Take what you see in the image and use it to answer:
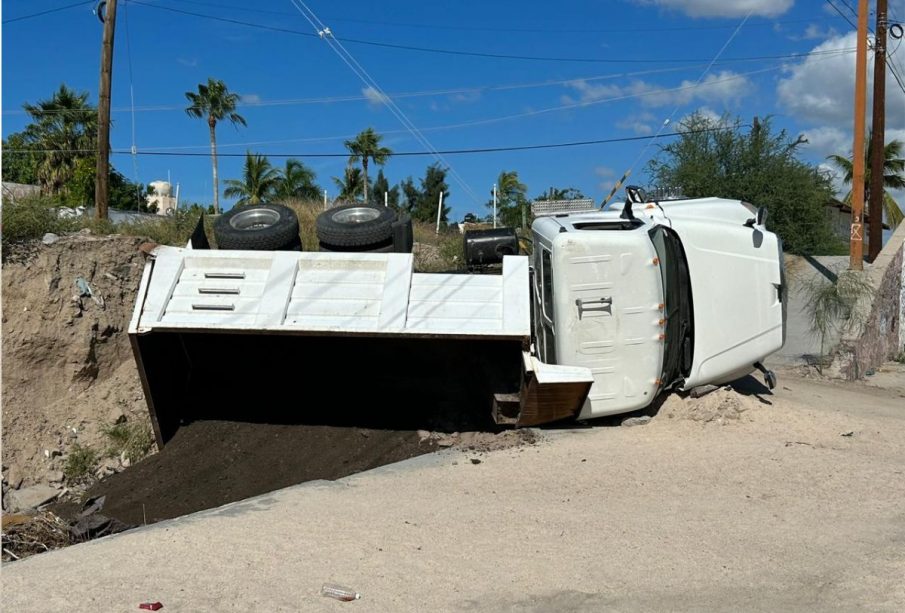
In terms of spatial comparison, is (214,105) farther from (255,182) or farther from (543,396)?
(543,396)

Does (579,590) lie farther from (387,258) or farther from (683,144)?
(683,144)

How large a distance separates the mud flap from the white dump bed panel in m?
0.44

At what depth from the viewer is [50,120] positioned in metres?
34.9

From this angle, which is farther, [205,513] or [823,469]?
[823,469]

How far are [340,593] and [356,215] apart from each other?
17.8ft

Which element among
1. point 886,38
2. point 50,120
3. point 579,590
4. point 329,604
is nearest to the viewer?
point 329,604

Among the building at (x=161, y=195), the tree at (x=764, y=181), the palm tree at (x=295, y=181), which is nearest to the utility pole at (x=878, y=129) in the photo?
the tree at (x=764, y=181)

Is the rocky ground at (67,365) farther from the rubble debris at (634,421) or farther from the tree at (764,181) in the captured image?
the tree at (764,181)

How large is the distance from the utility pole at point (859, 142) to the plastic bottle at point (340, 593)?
46.3 feet

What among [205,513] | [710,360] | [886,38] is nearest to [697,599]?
[205,513]

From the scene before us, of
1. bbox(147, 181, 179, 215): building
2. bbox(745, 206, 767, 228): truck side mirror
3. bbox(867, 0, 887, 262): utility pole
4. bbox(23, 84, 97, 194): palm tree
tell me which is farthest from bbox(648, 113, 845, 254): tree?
bbox(147, 181, 179, 215): building

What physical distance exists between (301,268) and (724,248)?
3.96m

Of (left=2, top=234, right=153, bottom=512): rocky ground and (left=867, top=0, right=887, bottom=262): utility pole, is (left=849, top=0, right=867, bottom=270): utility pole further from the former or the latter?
(left=2, top=234, right=153, bottom=512): rocky ground

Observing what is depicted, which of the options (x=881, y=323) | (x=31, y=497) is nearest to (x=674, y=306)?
(x=31, y=497)
